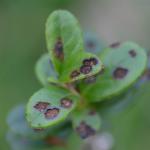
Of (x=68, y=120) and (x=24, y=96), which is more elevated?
(x=24, y=96)

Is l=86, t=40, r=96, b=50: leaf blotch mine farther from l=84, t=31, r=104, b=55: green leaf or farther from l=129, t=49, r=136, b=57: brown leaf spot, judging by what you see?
l=129, t=49, r=136, b=57: brown leaf spot

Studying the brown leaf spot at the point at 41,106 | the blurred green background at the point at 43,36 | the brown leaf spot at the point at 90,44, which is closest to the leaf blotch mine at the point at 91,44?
the brown leaf spot at the point at 90,44

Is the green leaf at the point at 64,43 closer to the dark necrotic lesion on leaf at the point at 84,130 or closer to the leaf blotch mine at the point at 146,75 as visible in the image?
the dark necrotic lesion on leaf at the point at 84,130

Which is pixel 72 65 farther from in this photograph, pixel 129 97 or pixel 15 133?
pixel 15 133

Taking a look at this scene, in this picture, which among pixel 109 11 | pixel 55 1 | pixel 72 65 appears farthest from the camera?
pixel 109 11

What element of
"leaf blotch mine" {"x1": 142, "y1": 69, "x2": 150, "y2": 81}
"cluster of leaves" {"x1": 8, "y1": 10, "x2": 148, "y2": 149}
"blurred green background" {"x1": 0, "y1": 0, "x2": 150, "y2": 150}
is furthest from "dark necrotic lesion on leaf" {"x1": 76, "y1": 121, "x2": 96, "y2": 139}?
"blurred green background" {"x1": 0, "y1": 0, "x2": 150, "y2": 150}

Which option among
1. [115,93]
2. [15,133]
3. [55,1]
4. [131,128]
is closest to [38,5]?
[55,1]
